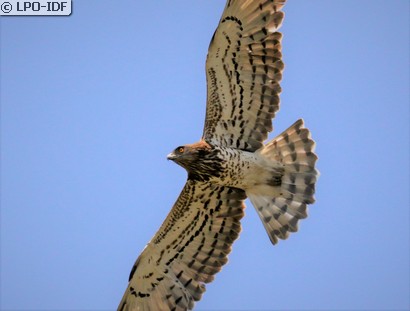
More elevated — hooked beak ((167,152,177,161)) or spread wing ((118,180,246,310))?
hooked beak ((167,152,177,161))

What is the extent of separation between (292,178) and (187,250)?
1747 millimetres

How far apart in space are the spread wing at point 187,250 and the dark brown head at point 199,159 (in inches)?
16.0

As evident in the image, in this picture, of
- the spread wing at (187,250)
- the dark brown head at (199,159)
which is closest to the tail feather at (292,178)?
the spread wing at (187,250)

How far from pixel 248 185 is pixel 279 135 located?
2.53ft

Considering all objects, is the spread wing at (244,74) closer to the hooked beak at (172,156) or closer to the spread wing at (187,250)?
the hooked beak at (172,156)

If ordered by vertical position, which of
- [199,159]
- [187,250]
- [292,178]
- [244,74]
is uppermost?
[244,74]

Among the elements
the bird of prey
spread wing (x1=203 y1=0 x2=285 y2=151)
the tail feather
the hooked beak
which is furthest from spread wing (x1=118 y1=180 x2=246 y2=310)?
spread wing (x1=203 y1=0 x2=285 y2=151)

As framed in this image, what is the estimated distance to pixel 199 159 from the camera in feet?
36.6

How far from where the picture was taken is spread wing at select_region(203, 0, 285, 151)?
1105 cm

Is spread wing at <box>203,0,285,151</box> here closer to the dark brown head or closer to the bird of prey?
the bird of prey

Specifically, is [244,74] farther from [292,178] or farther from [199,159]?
[292,178]

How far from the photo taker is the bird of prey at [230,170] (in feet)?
36.5

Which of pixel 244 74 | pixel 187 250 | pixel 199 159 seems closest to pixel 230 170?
pixel 199 159

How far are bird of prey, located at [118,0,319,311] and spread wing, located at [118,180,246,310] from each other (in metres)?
0.01
